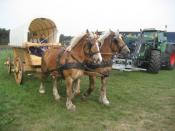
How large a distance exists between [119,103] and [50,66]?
213cm

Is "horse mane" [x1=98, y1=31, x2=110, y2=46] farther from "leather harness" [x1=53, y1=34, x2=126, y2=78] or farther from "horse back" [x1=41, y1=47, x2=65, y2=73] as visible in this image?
"horse back" [x1=41, y1=47, x2=65, y2=73]

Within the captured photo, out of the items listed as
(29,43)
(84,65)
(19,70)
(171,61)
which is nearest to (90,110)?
(84,65)

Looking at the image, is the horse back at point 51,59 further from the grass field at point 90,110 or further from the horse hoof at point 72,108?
the horse hoof at point 72,108

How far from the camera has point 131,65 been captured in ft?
47.2

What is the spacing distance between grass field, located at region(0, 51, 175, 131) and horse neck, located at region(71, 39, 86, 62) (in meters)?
1.27

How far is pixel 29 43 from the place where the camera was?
10172 millimetres

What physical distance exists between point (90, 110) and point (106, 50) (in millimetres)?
1688

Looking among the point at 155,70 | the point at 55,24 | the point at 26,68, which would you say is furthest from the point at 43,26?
the point at 155,70

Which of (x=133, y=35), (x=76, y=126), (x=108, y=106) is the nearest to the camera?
(x=76, y=126)

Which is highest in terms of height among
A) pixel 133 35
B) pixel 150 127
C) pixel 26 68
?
pixel 133 35

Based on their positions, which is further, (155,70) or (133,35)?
(133,35)

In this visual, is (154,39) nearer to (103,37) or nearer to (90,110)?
(103,37)

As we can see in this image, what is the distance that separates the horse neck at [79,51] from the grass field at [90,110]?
1.27 meters

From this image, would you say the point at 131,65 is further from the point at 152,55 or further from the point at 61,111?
the point at 61,111
